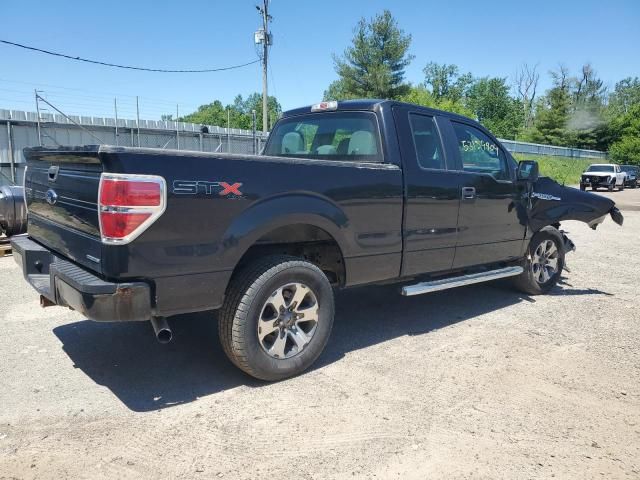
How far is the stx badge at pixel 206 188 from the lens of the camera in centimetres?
286

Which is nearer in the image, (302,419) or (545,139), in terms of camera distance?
(302,419)

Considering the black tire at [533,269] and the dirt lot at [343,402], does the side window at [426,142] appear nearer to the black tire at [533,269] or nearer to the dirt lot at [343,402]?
the dirt lot at [343,402]

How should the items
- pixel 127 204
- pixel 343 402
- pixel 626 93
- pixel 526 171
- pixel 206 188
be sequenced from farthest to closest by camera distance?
pixel 626 93 → pixel 526 171 → pixel 343 402 → pixel 206 188 → pixel 127 204

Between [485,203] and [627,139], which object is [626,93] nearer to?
[627,139]

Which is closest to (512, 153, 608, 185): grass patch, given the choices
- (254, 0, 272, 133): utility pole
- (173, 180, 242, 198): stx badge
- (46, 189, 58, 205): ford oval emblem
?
(254, 0, 272, 133): utility pole

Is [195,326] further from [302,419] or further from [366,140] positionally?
[366,140]

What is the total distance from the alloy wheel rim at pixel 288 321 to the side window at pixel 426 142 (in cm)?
159

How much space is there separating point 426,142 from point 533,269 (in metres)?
2.41

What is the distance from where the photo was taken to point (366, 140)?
431 cm

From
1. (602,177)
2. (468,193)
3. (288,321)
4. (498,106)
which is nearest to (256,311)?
(288,321)

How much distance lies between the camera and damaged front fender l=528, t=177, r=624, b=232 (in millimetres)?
5625

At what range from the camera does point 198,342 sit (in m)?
4.25

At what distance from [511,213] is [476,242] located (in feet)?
2.16

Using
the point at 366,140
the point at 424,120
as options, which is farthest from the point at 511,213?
the point at 366,140
